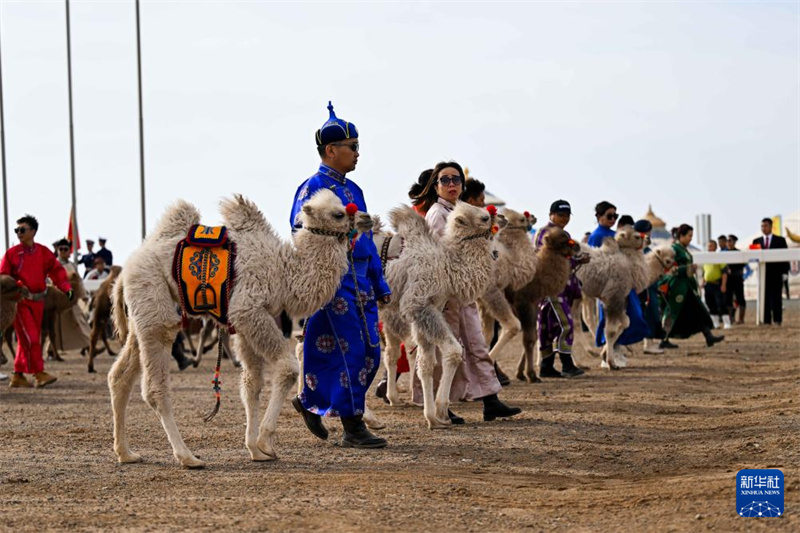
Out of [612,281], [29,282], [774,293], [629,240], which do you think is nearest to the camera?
[29,282]

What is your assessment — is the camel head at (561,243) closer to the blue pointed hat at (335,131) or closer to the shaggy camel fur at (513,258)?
the shaggy camel fur at (513,258)

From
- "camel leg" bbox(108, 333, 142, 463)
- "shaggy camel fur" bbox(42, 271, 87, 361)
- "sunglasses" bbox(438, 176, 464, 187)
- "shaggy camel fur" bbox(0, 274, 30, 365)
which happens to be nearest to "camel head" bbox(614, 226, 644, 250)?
"sunglasses" bbox(438, 176, 464, 187)

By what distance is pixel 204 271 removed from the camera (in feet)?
26.9

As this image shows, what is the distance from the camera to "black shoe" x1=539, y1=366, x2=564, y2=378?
15758 millimetres

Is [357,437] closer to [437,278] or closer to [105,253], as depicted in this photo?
[437,278]

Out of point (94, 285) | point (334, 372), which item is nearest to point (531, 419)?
point (334, 372)

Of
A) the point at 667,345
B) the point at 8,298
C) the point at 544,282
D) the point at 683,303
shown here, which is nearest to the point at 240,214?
the point at 544,282

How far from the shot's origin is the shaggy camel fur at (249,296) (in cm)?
822

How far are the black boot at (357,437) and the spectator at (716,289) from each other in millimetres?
18779

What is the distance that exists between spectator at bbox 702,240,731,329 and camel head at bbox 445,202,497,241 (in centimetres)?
1702

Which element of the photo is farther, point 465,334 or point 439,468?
point 465,334

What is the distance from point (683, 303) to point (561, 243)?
601 cm

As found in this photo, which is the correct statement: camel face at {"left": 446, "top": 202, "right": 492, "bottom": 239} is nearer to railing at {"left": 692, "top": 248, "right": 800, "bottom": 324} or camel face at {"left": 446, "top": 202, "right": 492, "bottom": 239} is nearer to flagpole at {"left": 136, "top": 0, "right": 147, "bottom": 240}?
railing at {"left": 692, "top": 248, "right": 800, "bottom": 324}

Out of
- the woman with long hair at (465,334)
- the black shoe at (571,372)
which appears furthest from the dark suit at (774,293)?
the woman with long hair at (465,334)
